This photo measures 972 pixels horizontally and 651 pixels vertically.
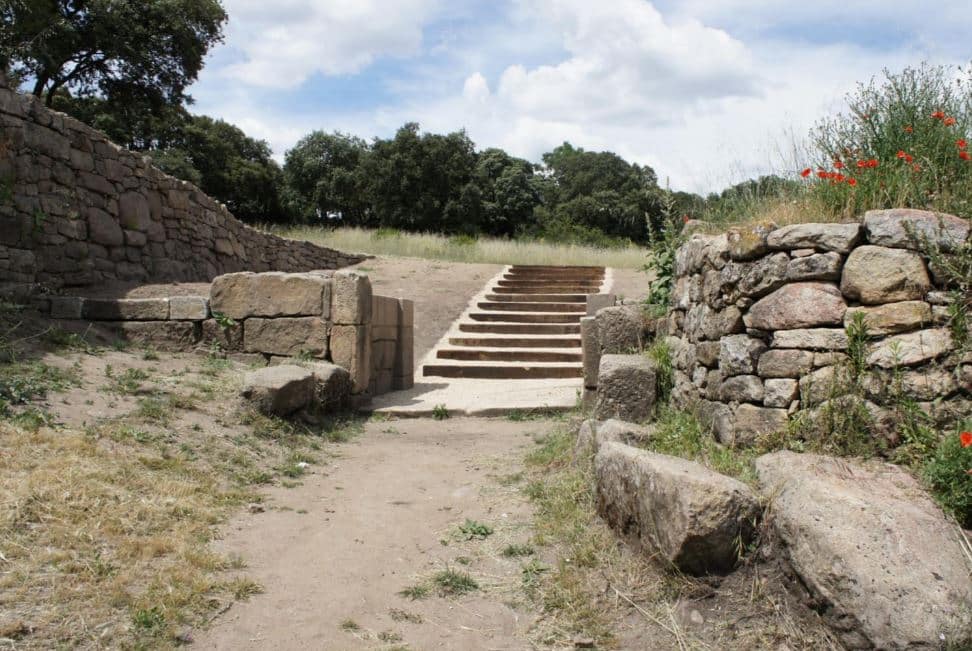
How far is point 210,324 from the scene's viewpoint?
8352mm

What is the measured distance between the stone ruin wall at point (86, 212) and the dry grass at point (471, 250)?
28.6ft

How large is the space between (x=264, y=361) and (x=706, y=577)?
601 cm

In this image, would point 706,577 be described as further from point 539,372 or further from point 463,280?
point 463,280

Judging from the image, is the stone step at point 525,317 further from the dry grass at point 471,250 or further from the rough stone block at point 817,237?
the rough stone block at point 817,237

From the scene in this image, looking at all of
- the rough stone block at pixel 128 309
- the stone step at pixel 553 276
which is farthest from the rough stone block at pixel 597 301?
the stone step at pixel 553 276

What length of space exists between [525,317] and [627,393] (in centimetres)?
866

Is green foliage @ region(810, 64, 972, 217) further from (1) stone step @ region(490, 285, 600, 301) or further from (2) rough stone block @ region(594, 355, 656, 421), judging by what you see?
(1) stone step @ region(490, 285, 600, 301)

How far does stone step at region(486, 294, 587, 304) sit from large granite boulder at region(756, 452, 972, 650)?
12145mm

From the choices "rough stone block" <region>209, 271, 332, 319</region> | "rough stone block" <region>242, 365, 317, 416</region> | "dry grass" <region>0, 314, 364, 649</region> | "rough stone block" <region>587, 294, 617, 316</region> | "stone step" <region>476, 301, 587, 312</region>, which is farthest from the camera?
"stone step" <region>476, 301, 587, 312</region>

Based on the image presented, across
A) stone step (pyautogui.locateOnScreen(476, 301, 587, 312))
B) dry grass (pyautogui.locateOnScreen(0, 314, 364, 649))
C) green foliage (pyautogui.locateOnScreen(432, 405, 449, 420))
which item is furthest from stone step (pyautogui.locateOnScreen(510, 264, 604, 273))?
dry grass (pyautogui.locateOnScreen(0, 314, 364, 649))

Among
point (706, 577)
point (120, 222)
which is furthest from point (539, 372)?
point (706, 577)

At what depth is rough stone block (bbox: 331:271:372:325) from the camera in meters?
8.20

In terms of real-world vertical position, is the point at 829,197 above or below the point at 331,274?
above

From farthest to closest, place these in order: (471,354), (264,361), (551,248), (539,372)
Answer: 1. (551,248)
2. (471,354)
3. (539,372)
4. (264,361)
